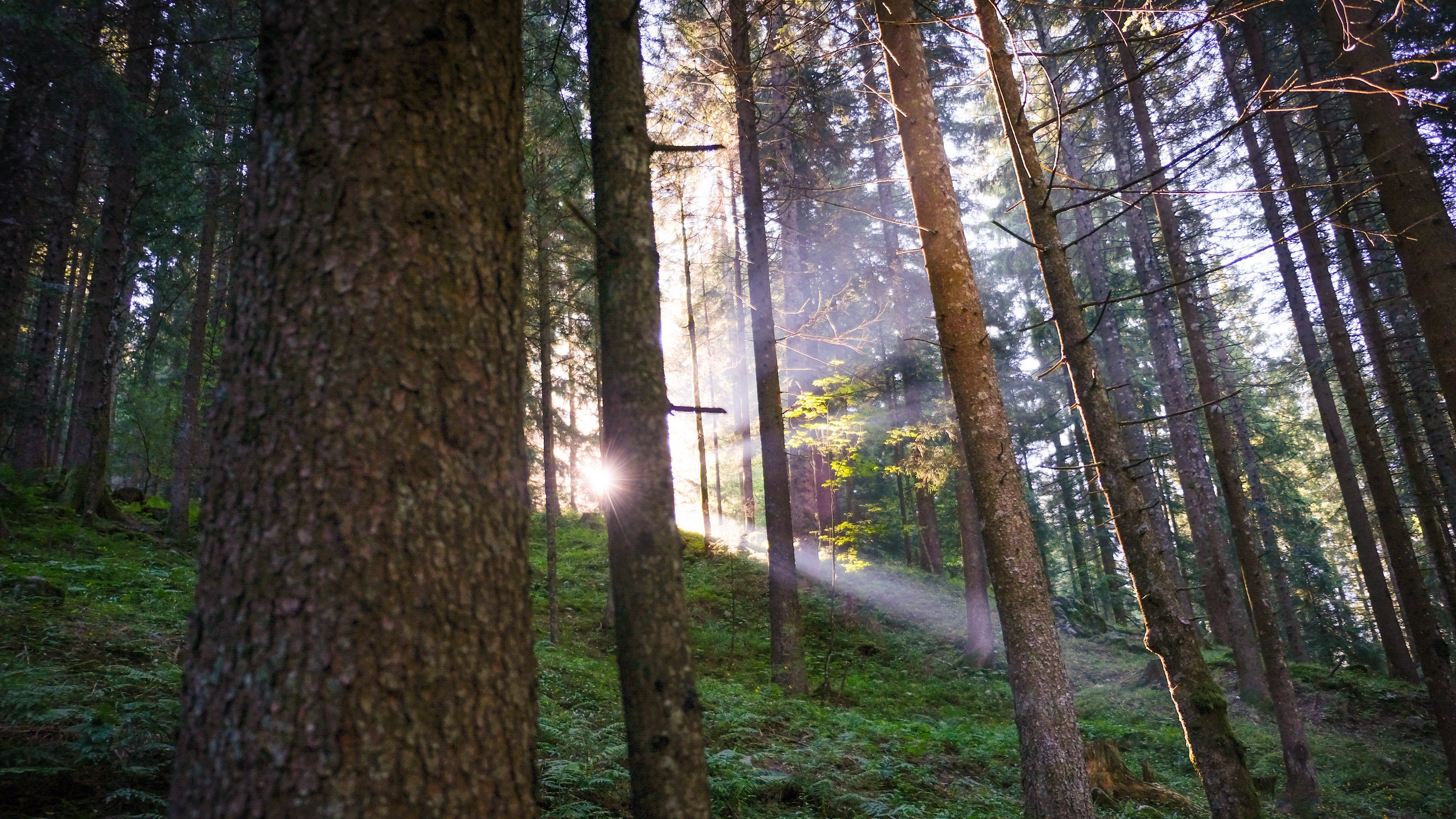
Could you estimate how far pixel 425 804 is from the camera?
1547 mm

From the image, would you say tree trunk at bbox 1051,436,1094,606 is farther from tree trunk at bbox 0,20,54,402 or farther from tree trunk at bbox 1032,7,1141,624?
tree trunk at bbox 0,20,54,402

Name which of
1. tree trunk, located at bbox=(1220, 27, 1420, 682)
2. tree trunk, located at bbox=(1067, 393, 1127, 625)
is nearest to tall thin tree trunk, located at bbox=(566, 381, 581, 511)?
tree trunk, located at bbox=(1220, 27, 1420, 682)

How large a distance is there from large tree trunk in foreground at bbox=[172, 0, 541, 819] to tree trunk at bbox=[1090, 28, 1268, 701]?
1382 centimetres

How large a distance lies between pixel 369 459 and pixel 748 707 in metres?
7.32

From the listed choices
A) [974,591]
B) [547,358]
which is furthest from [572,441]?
[974,591]

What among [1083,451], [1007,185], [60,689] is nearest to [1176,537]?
[1083,451]

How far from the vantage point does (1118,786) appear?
739cm

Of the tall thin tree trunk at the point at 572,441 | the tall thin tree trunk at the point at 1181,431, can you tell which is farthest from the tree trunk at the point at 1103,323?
the tall thin tree trunk at the point at 572,441

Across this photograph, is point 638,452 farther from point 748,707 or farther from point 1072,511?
point 1072,511

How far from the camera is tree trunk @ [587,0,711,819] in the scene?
2.83 meters

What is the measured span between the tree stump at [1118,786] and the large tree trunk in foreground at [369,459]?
304 inches

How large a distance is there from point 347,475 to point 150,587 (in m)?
8.28

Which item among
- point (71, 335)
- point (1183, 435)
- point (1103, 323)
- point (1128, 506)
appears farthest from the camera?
point (71, 335)

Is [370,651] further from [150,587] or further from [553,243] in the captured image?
[553,243]
